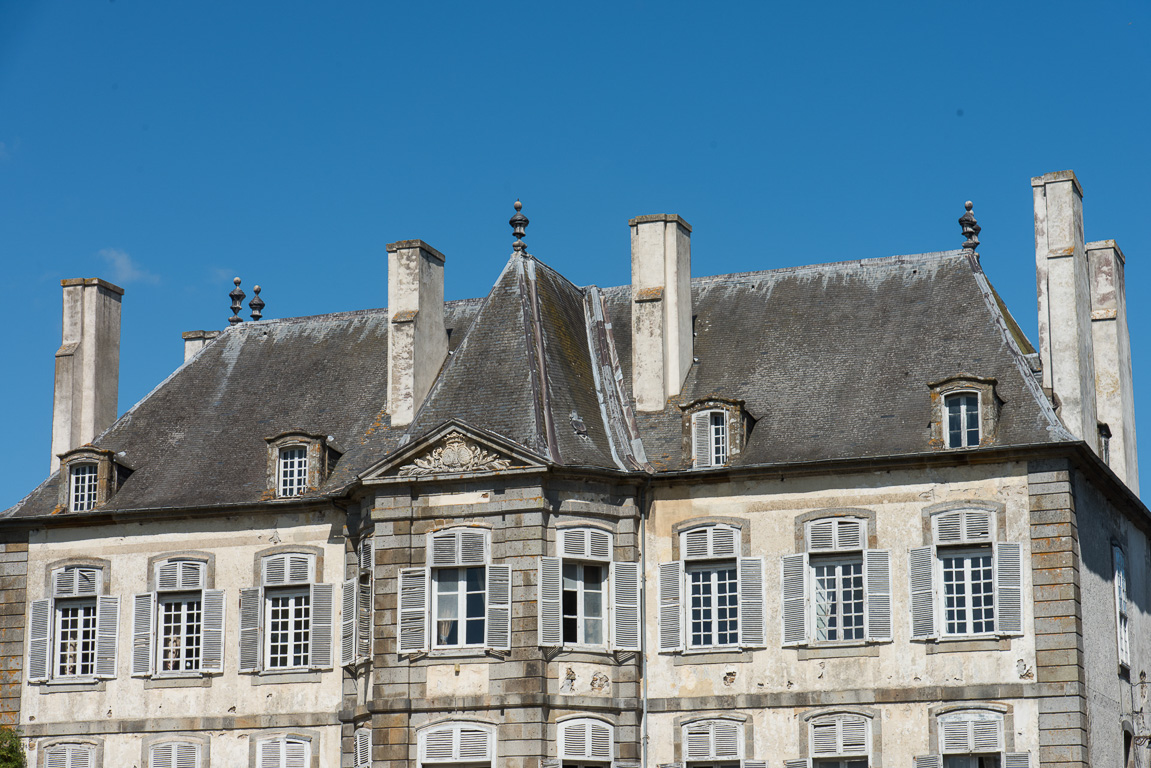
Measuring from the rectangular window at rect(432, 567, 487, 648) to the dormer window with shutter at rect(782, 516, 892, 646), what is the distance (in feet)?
15.7

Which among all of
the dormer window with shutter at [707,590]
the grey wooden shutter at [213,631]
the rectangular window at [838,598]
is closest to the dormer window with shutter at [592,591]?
Answer: the dormer window with shutter at [707,590]

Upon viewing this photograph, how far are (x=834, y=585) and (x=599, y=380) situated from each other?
19.1 feet

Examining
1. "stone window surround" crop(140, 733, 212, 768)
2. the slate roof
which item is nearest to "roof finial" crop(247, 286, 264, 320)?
the slate roof

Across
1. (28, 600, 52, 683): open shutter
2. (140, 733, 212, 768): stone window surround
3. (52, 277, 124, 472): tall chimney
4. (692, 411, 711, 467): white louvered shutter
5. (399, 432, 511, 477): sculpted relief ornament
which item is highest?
(52, 277, 124, 472): tall chimney

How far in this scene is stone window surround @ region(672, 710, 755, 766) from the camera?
2944 centimetres

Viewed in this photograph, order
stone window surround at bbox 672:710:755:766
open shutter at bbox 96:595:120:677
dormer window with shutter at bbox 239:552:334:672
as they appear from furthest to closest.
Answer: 1. open shutter at bbox 96:595:120:677
2. dormer window with shutter at bbox 239:552:334:672
3. stone window surround at bbox 672:710:755:766

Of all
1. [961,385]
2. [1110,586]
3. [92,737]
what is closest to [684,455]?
[961,385]

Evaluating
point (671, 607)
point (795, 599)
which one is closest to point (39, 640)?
point (671, 607)

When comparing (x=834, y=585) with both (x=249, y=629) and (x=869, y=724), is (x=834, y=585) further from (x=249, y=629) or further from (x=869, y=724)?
(x=249, y=629)

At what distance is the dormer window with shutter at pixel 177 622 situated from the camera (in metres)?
32.3

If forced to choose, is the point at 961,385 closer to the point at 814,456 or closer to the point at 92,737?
the point at 814,456

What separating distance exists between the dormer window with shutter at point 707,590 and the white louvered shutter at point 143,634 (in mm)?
8974

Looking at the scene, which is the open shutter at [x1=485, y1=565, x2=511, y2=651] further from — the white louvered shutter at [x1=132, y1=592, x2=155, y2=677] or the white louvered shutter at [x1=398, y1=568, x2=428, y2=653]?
the white louvered shutter at [x1=132, y1=592, x2=155, y2=677]

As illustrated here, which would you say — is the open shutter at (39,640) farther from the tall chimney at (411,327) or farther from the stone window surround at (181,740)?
the tall chimney at (411,327)
